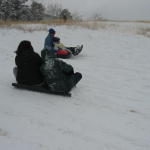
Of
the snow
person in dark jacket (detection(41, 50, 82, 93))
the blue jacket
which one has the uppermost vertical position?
the blue jacket

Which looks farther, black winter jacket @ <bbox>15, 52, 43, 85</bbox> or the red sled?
the red sled

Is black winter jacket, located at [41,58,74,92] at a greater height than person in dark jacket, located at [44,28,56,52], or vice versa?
person in dark jacket, located at [44,28,56,52]

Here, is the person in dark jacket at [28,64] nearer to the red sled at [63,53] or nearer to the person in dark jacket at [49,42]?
the person in dark jacket at [49,42]

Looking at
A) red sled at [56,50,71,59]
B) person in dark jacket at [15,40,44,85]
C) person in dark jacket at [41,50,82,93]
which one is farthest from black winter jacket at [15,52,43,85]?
red sled at [56,50,71,59]

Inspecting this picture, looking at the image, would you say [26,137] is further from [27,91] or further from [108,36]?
[108,36]

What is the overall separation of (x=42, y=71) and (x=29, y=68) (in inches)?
11.1

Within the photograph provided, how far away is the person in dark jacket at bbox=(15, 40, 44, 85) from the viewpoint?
419 centimetres

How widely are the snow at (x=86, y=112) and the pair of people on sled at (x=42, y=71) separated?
25 centimetres

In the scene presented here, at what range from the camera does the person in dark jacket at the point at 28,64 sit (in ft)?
13.7

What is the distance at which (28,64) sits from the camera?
4.20 m

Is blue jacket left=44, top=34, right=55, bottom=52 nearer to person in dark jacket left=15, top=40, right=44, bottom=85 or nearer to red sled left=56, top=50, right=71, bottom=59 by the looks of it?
red sled left=56, top=50, right=71, bottom=59

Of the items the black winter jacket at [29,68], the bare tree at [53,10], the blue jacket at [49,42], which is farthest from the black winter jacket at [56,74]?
the bare tree at [53,10]

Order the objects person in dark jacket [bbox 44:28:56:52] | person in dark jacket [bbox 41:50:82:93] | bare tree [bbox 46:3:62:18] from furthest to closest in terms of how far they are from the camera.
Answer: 1. bare tree [bbox 46:3:62:18]
2. person in dark jacket [bbox 44:28:56:52]
3. person in dark jacket [bbox 41:50:82:93]

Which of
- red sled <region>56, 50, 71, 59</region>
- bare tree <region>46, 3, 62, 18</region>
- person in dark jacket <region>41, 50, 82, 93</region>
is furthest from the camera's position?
bare tree <region>46, 3, 62, 18</region>
